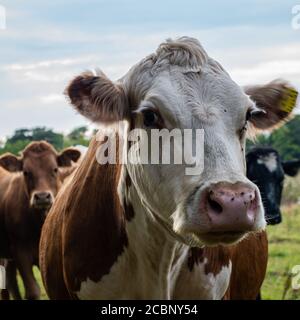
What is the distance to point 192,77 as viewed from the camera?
392cm

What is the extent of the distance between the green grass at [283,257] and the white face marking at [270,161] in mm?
1489

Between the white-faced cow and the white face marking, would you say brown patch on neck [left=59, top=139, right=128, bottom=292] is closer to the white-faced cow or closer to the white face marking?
the white-faced cow

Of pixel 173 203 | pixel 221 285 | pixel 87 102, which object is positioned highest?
pixel 87 102

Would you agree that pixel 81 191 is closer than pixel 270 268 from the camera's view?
Yes

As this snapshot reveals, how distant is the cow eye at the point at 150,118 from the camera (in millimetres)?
3841

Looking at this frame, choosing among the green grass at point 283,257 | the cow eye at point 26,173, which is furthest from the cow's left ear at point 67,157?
the green grass at point 283,257

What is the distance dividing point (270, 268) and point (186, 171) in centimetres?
822

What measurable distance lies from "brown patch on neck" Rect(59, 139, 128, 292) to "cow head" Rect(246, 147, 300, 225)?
5.39 metres

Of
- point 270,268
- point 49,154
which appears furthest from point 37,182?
point 270,268

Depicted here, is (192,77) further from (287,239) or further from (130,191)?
(287,239)

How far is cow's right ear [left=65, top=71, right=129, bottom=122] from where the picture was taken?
414cm

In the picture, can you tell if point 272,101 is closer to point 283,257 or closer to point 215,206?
point 215,206

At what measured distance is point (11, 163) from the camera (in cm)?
1042

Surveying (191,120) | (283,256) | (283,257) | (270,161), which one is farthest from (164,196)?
(283,256)
